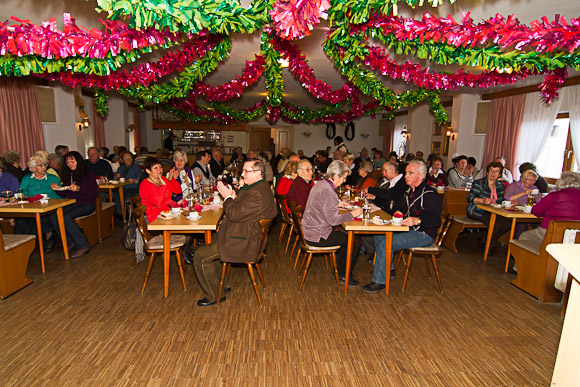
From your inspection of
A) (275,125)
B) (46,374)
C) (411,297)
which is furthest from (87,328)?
(275,125)

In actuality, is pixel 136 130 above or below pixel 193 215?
above

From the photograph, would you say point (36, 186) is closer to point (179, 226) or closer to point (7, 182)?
point (7, 182)

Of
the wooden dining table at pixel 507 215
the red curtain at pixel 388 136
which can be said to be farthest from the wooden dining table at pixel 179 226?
the red curtain at pixel 388 136

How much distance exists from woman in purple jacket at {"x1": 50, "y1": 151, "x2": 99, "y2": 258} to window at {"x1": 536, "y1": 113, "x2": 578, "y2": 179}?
9473mm

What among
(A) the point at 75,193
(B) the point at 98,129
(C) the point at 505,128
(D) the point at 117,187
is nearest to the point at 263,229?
(A) the point at 75,193

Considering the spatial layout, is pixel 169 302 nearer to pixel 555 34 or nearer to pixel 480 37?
pixel 480 37

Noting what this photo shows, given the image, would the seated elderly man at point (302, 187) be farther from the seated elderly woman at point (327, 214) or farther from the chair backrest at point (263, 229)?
the chair backrest at point (263, 229)

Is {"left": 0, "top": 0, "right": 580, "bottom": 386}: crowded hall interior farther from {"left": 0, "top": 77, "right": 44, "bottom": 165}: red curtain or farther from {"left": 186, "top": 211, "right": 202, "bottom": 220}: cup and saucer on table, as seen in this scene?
{"left": 0, "top": 77, "right": 44, "bottom": 165}: red curtain

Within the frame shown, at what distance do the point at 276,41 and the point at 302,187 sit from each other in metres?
2.03

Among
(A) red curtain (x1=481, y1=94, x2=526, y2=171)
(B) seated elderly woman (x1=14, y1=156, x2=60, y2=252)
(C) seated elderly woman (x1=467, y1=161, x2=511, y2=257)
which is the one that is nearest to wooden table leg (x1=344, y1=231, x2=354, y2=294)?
(C) seated elderly woman (x1=467, y1=161, x2=511, y2=257)

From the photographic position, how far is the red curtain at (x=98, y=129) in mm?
11094

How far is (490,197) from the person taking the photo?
553 centimetres

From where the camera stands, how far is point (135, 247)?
4.40 metres

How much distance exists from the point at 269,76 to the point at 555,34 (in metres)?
3.81
